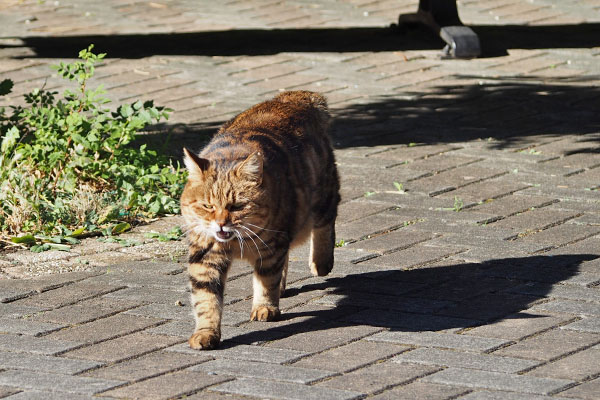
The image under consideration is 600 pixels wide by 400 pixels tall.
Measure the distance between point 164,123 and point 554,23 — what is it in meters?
5.32

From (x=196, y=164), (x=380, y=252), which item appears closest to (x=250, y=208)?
(x=196, y=164)

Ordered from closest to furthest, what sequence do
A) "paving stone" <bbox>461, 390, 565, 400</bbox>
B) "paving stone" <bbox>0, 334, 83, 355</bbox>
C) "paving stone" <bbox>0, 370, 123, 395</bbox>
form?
"paving stone" <bbox>461, 390, 565, 400</bbox>
"paving stone" <bbox>0, 370, 123, 395</bbox>
"paving stone" <bbox>0, 334, 83, 355</bbox>

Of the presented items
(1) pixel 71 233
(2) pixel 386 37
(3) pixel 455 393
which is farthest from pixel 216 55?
(3) pixel 455 393

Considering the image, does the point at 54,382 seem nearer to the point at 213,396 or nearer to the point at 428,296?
the point at 213,396

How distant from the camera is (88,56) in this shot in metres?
6.70

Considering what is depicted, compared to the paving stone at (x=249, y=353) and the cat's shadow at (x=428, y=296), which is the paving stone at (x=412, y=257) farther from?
the paving stone at (x=249, y=353)

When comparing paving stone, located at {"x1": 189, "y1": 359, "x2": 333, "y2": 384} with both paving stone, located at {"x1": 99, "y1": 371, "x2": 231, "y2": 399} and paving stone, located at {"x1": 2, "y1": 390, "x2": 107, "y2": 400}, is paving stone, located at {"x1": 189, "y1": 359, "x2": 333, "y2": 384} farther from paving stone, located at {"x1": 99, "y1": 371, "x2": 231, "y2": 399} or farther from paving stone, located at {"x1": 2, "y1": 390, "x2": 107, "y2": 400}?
paving stone, located at {"x1": 2, "y1": 390, "x2": 107, "y2": 400}

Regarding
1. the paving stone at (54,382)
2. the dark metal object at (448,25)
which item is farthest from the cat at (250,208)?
the dark metal object at (448,25)

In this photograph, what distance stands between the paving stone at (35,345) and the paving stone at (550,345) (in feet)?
5.97

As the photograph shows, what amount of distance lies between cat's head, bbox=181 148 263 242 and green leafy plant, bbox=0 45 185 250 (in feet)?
5.41

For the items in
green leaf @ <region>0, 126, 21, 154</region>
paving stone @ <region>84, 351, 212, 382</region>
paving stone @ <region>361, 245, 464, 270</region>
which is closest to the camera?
paving stone @ <region>84, 351, 212, 382</region>

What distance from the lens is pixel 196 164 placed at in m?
4.73

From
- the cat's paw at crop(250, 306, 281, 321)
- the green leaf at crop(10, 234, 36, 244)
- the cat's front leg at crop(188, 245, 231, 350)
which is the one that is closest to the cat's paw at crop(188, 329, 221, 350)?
the cat's front leg at crop(188, 245, 231, 350)

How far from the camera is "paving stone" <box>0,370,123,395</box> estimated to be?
4.19 m
